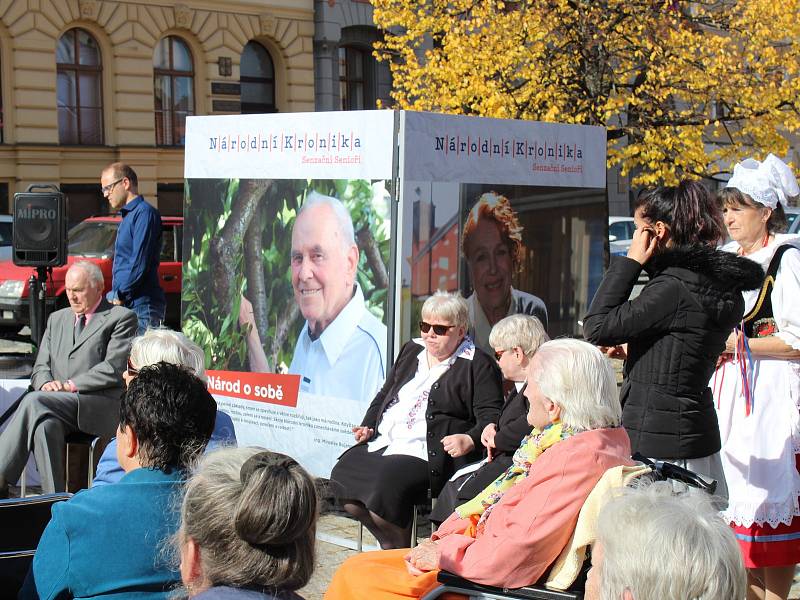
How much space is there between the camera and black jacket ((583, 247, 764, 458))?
4.02m

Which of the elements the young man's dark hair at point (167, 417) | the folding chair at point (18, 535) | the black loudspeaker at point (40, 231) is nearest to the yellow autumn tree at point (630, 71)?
the black loudspeaker at point (40, 231)

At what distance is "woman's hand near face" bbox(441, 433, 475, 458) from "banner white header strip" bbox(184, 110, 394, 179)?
4.82 feet

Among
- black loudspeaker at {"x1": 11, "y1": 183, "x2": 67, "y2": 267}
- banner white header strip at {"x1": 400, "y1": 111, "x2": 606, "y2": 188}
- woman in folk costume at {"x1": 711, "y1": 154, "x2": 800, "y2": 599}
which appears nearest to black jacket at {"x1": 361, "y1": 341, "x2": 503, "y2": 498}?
banner white header strip at {"x1": 400, "y1": 111, "x2": 606, "y2": 188}

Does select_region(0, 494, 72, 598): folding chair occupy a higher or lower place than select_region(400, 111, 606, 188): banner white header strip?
lower

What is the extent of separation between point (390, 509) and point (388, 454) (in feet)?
1.27

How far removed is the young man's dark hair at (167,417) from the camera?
3.23 metres

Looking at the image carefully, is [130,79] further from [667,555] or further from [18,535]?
[667,555]

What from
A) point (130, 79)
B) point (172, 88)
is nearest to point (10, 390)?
point (130, 79)

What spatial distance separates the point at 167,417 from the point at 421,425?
8.10 ft

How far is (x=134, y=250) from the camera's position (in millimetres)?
8156

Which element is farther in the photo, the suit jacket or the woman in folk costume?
the suit jacket

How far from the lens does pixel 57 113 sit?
76.0 feet

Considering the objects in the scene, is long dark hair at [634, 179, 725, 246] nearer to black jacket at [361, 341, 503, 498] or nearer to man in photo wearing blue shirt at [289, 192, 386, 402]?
black jacket at [361, 341, 503, 498]

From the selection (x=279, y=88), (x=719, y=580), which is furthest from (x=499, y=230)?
(x=279, y=88)
